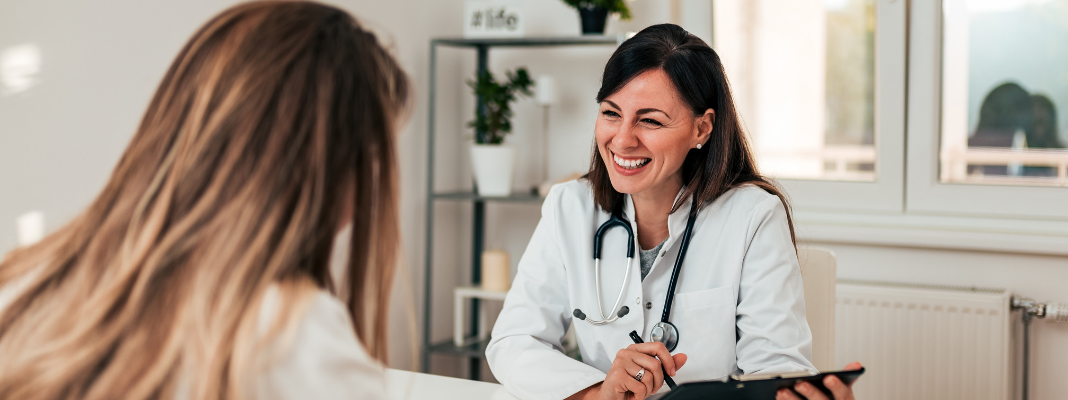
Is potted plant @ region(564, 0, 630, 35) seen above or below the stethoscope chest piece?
above

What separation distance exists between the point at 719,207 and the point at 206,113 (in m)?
1.04

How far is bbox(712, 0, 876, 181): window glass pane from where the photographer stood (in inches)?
99.7

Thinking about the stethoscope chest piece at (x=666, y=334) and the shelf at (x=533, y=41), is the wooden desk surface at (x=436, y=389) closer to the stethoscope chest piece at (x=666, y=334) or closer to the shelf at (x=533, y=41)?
the stethoscope chest piece at (x=666, y=334)

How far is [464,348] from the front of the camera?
2.78 metres

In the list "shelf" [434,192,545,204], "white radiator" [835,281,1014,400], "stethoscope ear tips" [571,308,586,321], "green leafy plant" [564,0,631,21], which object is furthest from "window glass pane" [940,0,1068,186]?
"stethoscope ear tips" [571,308,586,321]

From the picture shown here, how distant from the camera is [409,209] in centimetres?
281

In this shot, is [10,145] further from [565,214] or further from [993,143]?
[993,143]

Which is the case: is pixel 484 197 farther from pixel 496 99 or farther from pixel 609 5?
pixel 609 5

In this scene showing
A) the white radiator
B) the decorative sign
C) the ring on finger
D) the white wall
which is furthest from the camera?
the decorative sign

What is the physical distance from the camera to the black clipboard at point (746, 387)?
0.94m

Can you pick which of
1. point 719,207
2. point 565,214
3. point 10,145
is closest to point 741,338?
point 719,207

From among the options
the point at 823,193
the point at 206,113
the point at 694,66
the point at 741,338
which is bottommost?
the point at 741,338

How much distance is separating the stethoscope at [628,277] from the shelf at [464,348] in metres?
1.27

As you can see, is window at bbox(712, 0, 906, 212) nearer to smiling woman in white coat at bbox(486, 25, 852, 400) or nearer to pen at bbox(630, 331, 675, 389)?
smiling woman in white coat at bbox(486, 25, 852, 400)
